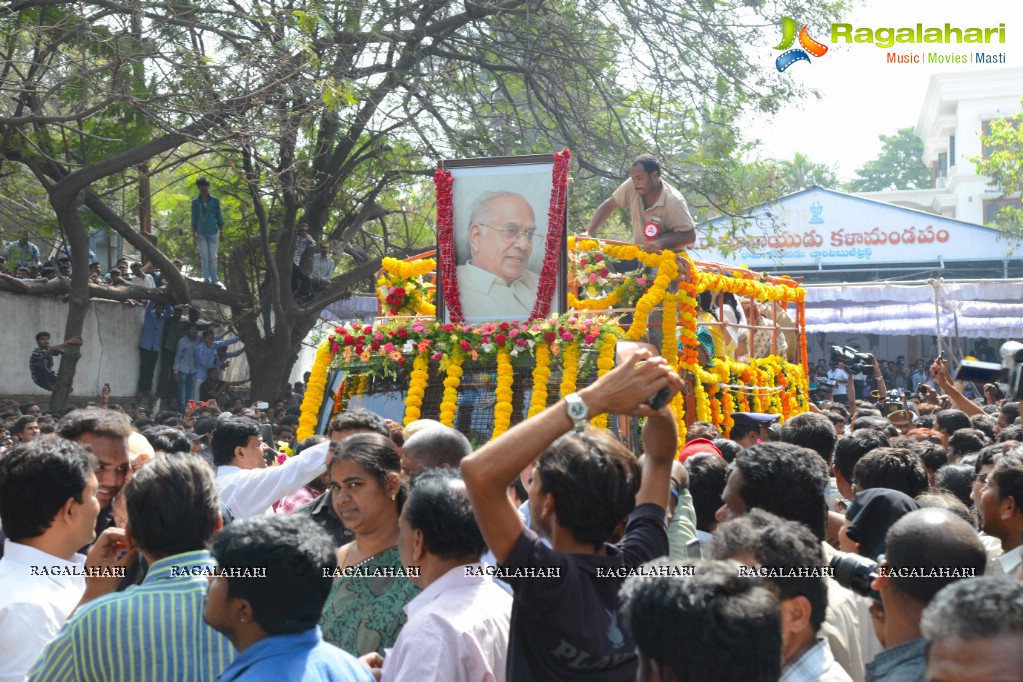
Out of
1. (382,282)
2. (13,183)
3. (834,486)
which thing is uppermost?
(13,183)

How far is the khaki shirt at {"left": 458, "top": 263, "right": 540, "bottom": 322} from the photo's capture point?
355 inches

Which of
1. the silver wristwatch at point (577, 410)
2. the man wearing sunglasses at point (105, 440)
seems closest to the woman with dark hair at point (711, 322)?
the man wearing sunglasses at point (105, 440)

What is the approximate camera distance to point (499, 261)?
9031 millimetres

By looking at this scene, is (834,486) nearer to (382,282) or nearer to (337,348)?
(337,348)

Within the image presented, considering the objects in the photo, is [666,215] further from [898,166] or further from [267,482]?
[898,166]

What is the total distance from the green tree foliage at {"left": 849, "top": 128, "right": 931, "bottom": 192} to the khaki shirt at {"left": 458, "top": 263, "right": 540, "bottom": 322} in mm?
76538

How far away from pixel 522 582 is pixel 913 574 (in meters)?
1.07

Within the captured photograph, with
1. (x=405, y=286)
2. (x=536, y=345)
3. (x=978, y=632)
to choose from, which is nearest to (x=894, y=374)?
(x=405, y=286)

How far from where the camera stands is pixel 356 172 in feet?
58.9

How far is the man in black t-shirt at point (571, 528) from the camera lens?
2926mm

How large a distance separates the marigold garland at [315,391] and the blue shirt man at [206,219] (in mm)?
8541

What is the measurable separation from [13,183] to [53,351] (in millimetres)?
3062

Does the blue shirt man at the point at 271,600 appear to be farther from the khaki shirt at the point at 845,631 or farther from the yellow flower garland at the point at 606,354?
the yellow flower garland at the point at 606,354

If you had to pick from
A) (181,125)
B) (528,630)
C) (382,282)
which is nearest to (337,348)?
(382,282)
